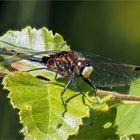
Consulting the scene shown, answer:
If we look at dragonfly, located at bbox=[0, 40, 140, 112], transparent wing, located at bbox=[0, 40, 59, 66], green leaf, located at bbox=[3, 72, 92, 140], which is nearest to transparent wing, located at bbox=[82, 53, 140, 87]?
dragonfly, located at bbox=[0, 40, 140, 112]

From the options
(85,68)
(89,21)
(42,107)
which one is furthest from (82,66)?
(89,21)

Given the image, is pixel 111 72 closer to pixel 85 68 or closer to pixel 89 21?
pixel 85 68

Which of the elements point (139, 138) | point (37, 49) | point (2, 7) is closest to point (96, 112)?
point (139, 138)

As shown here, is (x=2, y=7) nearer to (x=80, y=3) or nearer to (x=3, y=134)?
(x=80, y=3)

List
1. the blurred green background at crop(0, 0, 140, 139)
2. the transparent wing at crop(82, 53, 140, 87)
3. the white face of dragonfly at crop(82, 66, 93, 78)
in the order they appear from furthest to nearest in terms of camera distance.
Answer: the blurred green background at crop(0, 0, 140, 139) < the transparent wing at crop(82, 53, 140, 87) < the white face of dragonfly at crop(82, 66, 93, 78)

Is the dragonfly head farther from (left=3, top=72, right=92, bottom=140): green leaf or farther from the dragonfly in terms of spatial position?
(left=3, top=72, right=92, bottom=140): green leaf

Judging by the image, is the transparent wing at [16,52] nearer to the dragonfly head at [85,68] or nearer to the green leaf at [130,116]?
the dragonfly head at [85,68]

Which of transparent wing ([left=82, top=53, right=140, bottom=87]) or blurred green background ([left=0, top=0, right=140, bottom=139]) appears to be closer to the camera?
transparent wing ([left=82, top=53, right=140, bottom=87])

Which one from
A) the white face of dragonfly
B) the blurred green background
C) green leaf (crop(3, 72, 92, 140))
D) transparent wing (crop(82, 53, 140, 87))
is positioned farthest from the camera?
the blurred green background
